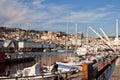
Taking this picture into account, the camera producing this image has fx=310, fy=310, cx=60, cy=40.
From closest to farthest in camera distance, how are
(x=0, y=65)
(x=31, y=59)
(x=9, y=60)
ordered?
1. (x=0, y=65)
2. (x=9, y=60)
3. (x=31, y=59)

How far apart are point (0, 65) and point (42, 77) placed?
31.2 metres

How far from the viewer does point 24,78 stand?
19.2 meters

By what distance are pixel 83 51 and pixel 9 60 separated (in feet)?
90.8

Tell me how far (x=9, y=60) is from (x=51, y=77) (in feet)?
115

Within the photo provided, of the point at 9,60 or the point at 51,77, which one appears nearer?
the point at 51,77

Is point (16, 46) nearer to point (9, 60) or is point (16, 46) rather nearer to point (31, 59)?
point (31, 59)

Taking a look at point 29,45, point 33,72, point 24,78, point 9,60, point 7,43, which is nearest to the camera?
point 24,78

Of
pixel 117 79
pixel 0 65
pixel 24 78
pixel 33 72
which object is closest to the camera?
pixel 24 78

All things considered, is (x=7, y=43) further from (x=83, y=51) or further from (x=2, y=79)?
(x=2, y=79)

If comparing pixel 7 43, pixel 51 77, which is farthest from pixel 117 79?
pixel 7 43

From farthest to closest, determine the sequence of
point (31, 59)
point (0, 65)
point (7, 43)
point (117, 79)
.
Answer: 1. point (7, 43)
2. point (31, 59)
3. point (0, 65)
4. point (117, 79)

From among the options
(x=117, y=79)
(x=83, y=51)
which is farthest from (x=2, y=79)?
(x=83, y=51)

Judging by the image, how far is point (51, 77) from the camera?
20812mm

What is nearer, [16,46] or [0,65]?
[0,65]
